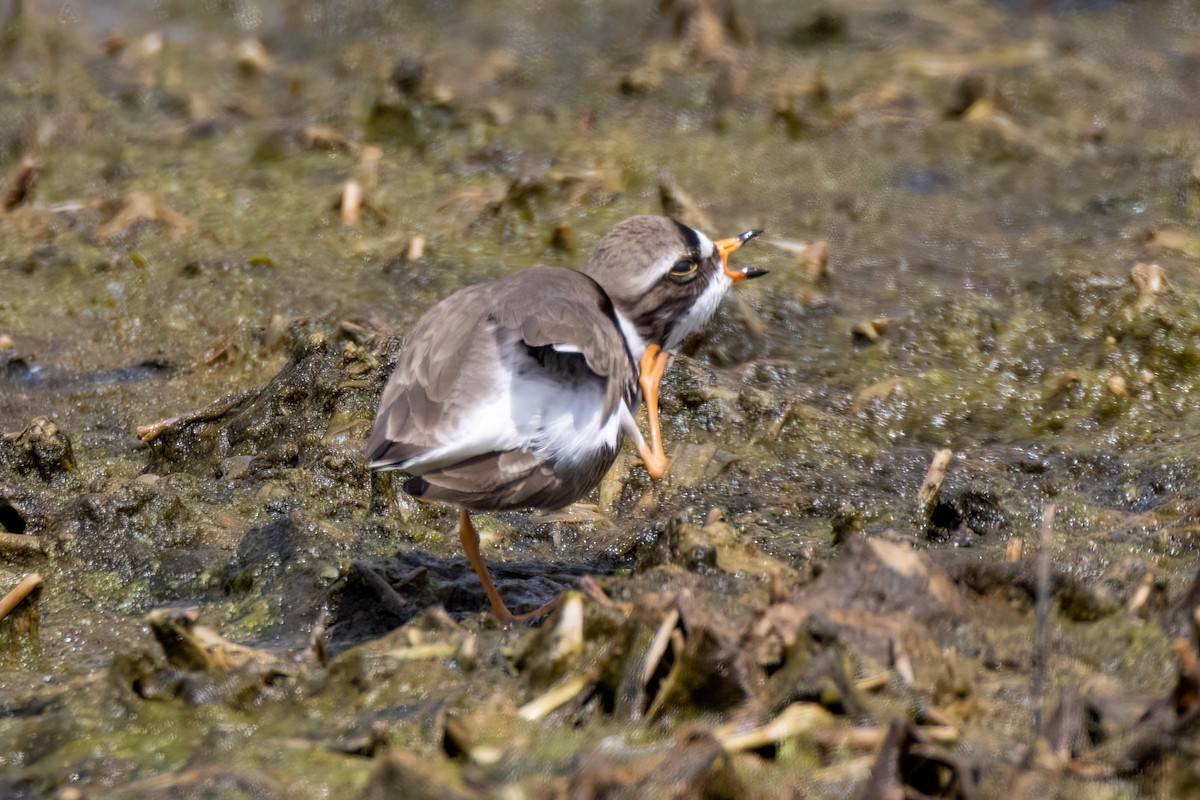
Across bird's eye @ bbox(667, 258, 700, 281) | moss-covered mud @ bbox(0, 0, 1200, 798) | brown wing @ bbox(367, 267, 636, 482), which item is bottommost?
moss-covered mud @ bbox(0, 0, 1200, 798)

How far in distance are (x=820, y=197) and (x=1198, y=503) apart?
3830mm

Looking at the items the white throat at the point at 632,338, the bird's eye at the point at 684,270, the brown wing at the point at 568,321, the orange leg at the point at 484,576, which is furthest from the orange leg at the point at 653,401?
the orange leg at the point at 484,576

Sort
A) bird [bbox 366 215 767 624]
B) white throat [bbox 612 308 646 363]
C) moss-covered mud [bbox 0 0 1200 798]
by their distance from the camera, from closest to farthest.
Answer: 1. moss-covered mud [bbox 0 0 1200 798]
2. bird [bbox 366 215 767 624]
3. white throat [bbox 612 308 646 363]

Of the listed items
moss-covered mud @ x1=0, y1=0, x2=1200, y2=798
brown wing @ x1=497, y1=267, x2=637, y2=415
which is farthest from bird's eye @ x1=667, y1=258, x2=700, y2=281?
moss-covered mud @ x1=0, y1=0, x2=1200, y2=798

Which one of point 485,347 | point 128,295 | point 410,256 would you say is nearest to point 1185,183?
point 410,256

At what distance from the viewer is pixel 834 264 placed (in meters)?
7.57

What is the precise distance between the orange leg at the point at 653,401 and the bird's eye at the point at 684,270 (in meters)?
0.28

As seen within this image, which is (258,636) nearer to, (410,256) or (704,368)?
(704,368)

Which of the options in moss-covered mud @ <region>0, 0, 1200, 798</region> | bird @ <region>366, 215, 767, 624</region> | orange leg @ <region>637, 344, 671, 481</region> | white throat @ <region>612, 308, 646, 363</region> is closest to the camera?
moss-covered mud @ <region>0, 0, 1200, 798</region>

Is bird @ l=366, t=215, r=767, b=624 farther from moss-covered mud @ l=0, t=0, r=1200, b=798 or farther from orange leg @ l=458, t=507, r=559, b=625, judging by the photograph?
moss-covered mud @ l=0, t=0, r=1200, b=798

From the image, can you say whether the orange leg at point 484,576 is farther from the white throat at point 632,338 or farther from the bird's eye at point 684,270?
the bird's eye at point 684,270

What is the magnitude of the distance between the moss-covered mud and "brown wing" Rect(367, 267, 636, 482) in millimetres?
523

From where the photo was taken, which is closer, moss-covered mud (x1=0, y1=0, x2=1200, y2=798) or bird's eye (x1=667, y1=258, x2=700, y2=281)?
moss-covered mud (x1=0, y1=0, x2=1200, y2=798)

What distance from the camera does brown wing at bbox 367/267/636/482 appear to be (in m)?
4.52
